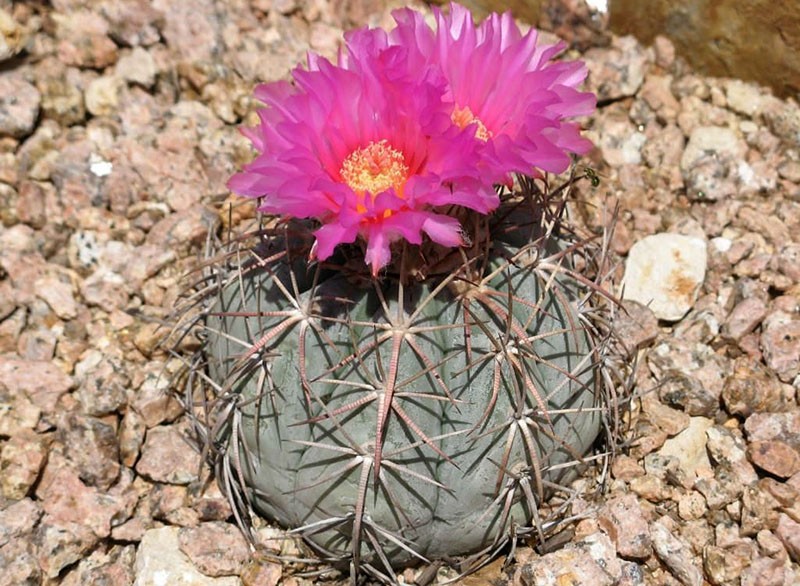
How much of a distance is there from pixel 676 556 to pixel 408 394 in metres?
0.92

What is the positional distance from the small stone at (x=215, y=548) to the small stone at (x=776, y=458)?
4.74ft

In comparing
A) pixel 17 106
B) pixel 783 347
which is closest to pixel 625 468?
pixel 783 347

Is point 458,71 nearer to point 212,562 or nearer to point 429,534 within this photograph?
point 429,534

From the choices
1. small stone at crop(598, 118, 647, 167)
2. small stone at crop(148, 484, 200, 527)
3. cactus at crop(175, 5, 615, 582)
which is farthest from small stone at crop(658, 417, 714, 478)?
small stone at crop(148, 484, 200, 527)

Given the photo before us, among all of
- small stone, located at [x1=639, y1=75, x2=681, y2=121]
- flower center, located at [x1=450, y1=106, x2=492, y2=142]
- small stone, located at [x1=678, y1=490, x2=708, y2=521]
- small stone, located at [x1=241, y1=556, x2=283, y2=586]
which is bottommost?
small stone, located at [x1=241, y1=556, x2=283, y2=586]

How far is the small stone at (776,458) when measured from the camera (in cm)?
263

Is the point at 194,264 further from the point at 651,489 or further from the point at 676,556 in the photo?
the point at 676,556

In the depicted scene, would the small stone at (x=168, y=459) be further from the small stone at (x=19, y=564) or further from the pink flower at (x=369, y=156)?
the pink flower at (x=369, y=156)

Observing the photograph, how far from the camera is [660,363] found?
2904 mm

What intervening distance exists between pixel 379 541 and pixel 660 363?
1132 millimetres

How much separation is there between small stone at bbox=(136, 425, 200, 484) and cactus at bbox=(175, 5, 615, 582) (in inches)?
14.7

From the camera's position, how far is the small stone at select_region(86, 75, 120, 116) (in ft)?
11.8

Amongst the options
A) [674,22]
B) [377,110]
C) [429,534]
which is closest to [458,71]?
[377,110]

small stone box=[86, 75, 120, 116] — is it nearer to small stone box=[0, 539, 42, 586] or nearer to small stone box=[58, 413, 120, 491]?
small stone box=[58, 413, 120, 491]
